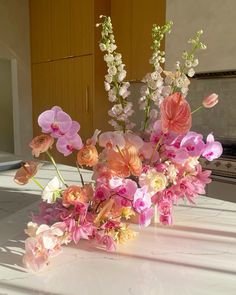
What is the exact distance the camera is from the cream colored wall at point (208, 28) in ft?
7.06

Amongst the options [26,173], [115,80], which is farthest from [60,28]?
[26,173]

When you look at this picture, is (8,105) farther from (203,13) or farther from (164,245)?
(164,245)

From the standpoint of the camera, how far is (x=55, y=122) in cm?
75

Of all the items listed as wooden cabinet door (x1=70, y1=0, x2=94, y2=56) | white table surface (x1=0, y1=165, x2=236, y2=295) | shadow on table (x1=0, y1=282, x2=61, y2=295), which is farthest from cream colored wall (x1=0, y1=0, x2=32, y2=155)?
shadow on table (x1=0, y1=282, x2=61, y2=295)

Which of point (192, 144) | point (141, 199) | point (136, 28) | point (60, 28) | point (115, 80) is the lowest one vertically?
point (141, 199)

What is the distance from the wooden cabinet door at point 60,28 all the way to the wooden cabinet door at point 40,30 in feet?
0.27

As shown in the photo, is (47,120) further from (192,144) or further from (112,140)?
(192,144)

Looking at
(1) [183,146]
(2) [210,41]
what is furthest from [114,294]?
(2) [210,41]

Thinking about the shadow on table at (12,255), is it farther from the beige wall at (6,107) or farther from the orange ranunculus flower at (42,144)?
the beige wall at (6,107)

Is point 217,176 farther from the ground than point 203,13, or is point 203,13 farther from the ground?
point 203,13

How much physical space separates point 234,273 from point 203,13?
6.47ft

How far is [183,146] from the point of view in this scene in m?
0.81

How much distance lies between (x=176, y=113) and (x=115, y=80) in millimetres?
197

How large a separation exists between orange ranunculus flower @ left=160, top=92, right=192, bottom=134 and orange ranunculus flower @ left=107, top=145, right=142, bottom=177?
9 cm
